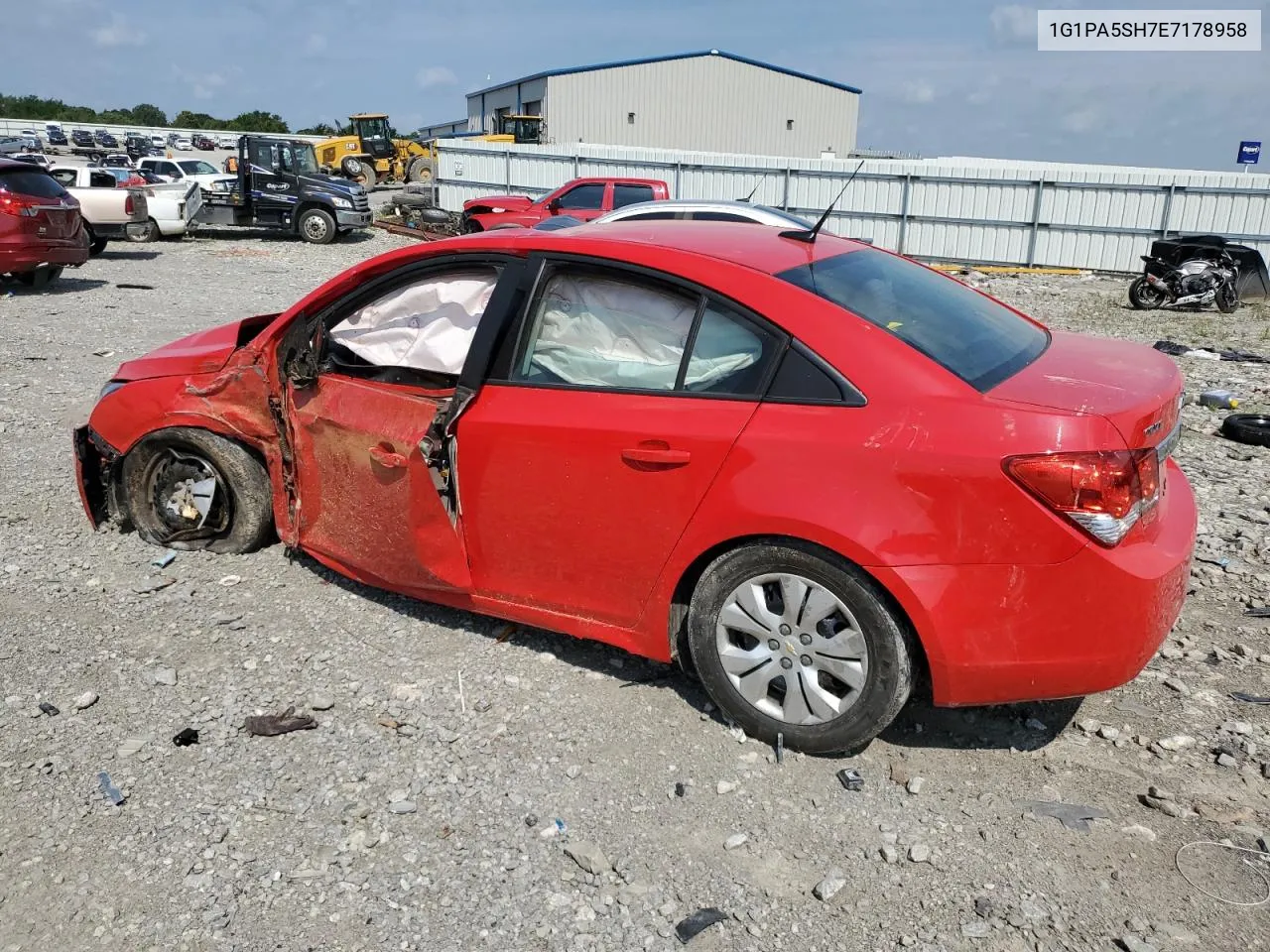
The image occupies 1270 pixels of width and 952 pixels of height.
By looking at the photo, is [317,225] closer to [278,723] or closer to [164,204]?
[164,204]

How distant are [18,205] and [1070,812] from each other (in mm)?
14308

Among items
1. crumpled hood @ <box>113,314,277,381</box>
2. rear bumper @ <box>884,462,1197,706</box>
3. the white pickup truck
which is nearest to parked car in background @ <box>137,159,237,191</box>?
the white pickup truck

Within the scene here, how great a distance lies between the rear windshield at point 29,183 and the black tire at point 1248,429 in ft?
46.2

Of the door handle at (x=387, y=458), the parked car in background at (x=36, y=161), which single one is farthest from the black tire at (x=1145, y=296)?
the parked car in background at (x=36, y=161)

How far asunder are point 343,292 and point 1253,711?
12.6 feet

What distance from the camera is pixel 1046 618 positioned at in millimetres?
2832

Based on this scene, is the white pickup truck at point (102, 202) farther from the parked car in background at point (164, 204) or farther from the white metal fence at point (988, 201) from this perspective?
the white metal fence at point (988, 201)

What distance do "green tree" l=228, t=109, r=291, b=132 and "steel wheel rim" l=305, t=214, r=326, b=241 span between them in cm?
7363

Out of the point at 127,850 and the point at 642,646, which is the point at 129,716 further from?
the point at 642,646

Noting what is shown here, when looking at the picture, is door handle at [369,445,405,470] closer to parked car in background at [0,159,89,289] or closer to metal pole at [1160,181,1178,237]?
parked car in background at [0,159,89,289]

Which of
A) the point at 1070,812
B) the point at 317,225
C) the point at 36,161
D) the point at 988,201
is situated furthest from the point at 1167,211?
the point at 36,161

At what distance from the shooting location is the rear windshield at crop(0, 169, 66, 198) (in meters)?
12.8

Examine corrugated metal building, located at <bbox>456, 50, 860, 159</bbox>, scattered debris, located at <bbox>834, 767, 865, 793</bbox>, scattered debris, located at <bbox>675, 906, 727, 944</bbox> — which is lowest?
scattered debris, located at <bbox>675, 906, 727, 944</bbox>

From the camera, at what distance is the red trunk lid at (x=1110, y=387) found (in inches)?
113
